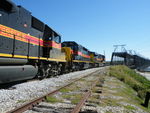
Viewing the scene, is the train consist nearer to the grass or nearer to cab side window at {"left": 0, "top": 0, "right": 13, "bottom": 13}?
cab side window at {"left": 0, "top": 0, "right": 13, "bottom": 13}

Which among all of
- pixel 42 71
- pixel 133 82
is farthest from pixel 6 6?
pixel 133 82

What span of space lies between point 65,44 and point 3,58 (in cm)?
1516

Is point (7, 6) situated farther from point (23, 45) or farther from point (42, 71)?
point (42, 71)

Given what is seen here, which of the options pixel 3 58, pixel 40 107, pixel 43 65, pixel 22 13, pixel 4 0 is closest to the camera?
pixel 40 107

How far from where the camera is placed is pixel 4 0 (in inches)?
233

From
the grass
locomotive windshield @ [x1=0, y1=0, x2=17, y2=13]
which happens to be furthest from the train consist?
the grass

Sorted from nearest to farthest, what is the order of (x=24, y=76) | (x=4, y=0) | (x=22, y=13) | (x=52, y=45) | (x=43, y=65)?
(x=4, y=0) < (x=24, y=76) < (x=22, y=13) < (x=43, y=65) < (x=52, y=45)

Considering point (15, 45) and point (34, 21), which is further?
point (34, 21)

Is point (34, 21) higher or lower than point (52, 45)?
higher

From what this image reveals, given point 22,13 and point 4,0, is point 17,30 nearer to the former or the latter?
point 22,13

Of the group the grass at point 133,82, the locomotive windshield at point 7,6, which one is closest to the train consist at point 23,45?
the locomotive windshield at point 7,6

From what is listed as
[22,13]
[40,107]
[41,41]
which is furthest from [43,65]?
[40,107]

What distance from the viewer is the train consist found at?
658cm

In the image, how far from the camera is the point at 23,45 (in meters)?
8.29
